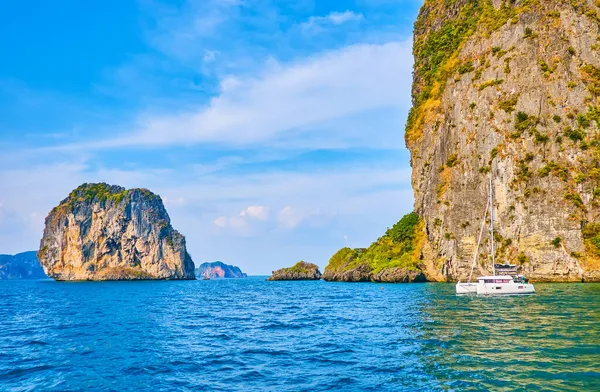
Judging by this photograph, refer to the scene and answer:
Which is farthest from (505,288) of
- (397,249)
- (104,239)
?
(104,239)

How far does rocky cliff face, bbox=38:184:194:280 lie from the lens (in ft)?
606

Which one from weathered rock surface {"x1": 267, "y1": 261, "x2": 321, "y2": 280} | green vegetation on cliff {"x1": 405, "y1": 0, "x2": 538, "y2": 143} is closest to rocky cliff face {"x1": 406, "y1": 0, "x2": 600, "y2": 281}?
green vegetation on cliff {"x1": 405, "y1": 0, "x2": 538, "y2": 143}

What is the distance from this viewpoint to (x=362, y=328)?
32469 millimetres

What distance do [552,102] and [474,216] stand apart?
81.3 feet

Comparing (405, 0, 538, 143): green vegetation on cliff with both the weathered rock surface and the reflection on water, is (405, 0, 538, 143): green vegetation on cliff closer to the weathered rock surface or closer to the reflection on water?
the reflection on water

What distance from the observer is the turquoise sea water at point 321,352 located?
18469 millimetres

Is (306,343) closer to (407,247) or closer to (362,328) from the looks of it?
(362,328)

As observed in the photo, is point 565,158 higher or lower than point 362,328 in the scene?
higher

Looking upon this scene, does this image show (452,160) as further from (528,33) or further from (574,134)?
(528,33)

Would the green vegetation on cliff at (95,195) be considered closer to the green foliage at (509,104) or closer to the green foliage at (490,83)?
the green foliage at (490,83)

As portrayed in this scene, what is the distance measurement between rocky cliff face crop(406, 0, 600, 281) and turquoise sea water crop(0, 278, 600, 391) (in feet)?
118

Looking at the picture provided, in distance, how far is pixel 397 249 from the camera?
360 ft

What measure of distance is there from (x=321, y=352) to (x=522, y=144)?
7044cm

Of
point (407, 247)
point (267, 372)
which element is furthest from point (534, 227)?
point (267, 372)
